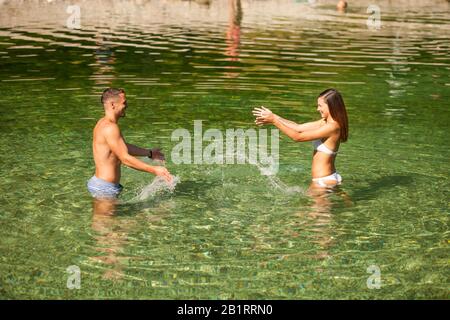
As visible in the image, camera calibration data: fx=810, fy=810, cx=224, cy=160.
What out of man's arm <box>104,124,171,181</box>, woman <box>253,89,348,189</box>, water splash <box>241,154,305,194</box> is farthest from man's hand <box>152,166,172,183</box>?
water splash <box>241,154,305,194</box>

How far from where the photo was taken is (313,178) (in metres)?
9.62

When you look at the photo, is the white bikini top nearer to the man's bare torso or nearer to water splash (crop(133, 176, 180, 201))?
water splash (crop(133, 176, 180, 201))

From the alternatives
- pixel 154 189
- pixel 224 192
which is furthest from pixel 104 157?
pixel 224 192

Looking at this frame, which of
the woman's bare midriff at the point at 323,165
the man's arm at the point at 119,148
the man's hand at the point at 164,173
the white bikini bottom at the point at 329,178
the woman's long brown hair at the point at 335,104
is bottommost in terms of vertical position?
the white bikini bottom at the point at 329,178

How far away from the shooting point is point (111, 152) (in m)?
8.86

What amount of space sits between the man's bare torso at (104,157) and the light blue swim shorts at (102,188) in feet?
0.16

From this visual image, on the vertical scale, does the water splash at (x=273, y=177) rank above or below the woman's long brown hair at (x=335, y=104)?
below

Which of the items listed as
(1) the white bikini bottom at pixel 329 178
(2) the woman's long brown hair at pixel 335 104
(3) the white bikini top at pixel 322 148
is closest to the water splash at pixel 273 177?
(1) the white bikini bottom at pixel 329 178

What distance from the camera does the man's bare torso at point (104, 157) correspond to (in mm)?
8812

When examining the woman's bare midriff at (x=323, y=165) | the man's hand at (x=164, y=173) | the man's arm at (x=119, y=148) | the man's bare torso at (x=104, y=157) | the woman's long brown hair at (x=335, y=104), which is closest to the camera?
the man's hand at (x=164, y=173)

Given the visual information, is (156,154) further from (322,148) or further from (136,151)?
(322,148)

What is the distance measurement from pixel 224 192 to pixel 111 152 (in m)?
1.58

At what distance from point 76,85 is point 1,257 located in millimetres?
10326

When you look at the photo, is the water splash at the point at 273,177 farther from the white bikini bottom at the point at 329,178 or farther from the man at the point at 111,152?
the man at the point at 111,152
